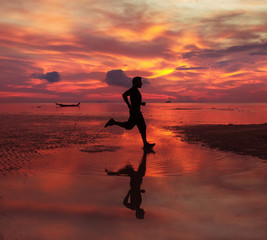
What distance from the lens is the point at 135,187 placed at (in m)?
4.48

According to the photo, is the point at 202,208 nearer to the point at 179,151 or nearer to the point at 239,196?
the point at 239,196

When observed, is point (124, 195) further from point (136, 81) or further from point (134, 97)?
point (136, 81)

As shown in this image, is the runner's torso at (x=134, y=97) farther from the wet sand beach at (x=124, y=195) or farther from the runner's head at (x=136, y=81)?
the wet sand beach at (x=124, y=195)

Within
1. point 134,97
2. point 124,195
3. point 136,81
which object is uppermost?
point 136,81

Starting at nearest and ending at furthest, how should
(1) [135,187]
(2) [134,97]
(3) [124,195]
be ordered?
(3) [124,195], (1) [135,187], (2) [134,97]

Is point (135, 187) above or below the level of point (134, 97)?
below

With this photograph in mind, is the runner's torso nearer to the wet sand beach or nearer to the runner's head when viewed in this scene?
the runner's head

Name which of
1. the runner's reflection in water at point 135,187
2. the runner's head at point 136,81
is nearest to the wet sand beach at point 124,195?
the runner's reflection in water at point 135,187

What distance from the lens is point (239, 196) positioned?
3.98 m

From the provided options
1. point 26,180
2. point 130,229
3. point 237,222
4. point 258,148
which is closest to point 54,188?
point 26,180

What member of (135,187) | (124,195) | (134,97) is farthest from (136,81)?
(124,195)

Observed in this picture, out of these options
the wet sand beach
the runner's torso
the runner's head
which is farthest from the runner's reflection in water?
the runner's head

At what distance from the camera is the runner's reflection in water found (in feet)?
11.6

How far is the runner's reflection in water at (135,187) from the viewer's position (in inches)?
140
